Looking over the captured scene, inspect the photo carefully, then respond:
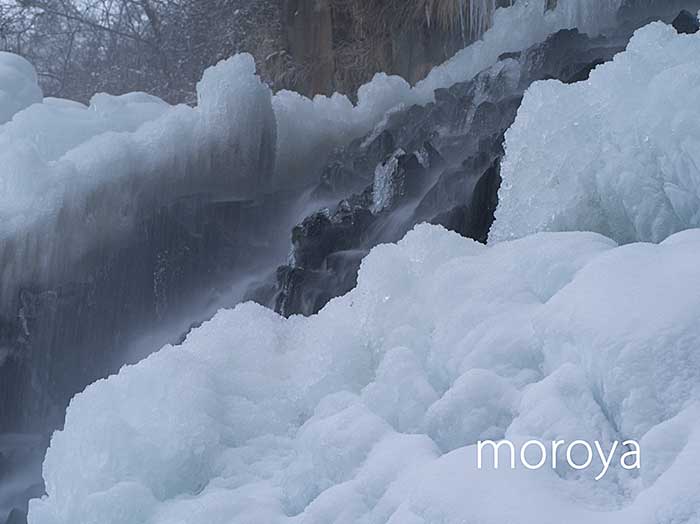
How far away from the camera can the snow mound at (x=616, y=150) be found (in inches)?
98.1

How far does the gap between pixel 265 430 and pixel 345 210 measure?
5.88 feet

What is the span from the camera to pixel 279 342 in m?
2.78

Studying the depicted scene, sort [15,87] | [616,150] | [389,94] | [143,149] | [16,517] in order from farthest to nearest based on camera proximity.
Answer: [389,94] → [15,87] → [143,149] → [16,517] → [616,150]

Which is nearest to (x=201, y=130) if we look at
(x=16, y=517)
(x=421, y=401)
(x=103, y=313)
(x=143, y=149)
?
(x=143, y=149)

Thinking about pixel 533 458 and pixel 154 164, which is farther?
pixel 154 164

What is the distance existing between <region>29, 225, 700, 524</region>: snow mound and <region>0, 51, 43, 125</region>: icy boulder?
9.74ft

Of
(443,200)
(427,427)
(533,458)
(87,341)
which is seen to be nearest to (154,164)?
(87,341)

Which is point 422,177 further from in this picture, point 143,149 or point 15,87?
point 15,87

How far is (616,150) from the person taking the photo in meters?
2.63

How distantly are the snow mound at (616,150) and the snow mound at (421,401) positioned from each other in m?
0.26

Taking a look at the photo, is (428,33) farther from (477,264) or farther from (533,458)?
(533,458)

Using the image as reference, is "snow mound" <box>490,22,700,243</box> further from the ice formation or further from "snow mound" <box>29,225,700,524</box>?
the ice formation

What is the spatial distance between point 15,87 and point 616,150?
3.81m

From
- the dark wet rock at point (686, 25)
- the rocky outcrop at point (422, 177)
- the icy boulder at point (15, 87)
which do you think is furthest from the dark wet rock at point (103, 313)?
the dark wet rock at point (686, 25)
